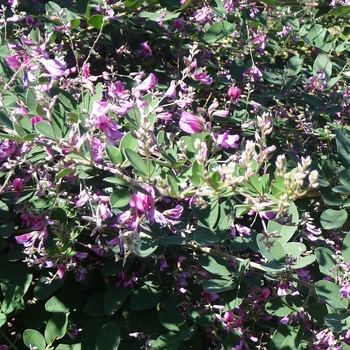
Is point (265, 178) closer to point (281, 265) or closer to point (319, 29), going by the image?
point (281, 265)

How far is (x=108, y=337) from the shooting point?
1.69m

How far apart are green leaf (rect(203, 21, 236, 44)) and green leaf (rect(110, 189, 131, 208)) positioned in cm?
132

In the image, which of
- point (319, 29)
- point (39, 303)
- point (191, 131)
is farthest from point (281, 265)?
point (319, 29)

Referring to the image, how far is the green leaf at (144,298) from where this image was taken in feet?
5.82

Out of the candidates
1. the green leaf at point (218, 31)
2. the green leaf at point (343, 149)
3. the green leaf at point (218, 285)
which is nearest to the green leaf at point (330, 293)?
the green leaf at point (218, 285)

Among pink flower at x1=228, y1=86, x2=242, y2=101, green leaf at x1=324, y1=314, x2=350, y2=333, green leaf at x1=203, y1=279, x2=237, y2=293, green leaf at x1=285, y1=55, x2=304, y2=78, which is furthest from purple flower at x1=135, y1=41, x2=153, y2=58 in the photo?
green leaf at x1=324, y1=314, x2=350, y2=333

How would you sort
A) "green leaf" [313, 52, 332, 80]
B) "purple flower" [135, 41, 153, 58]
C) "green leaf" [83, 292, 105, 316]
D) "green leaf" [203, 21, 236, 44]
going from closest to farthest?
"green leaf" [83, 292, 105, 316], "green leaf" [313, 52, 332, 80], "green leaf" [203, 21, 236, 44], "purple flower" [135, 41, 153, 58]

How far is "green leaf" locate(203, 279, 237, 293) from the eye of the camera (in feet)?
5.22

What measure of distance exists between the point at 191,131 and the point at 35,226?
0.60 meters

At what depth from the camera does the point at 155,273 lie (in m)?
1.87

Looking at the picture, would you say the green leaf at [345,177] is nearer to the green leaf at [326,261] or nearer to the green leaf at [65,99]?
the green leaf at [326,261]

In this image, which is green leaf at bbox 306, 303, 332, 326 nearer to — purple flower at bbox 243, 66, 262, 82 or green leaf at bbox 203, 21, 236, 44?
purple flower at bbox 243, 66, 262, 82

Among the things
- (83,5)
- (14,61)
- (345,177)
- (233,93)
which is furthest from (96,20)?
(345,177)

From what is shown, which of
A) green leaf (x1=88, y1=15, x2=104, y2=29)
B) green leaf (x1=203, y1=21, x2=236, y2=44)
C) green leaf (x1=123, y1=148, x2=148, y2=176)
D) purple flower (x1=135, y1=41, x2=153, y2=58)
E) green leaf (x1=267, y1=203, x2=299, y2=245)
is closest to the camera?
→ green leaf (x1=123, y1=148, x2=148, y2=176)
